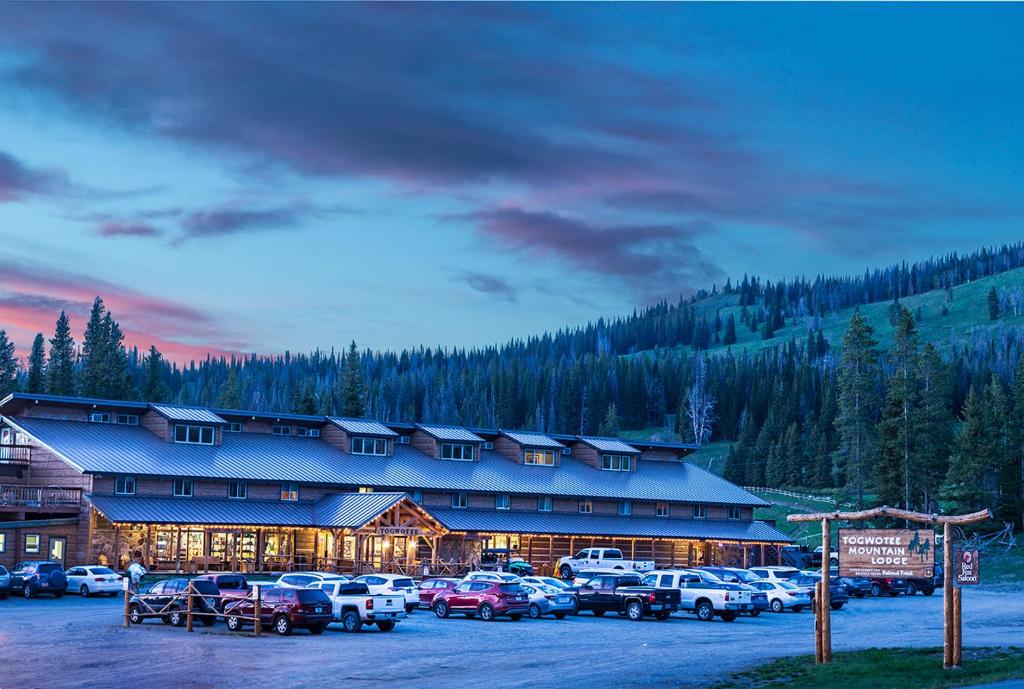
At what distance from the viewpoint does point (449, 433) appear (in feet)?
323

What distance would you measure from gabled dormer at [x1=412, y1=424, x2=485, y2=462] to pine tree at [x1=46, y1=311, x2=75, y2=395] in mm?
68960

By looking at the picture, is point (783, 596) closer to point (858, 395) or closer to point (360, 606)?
point (360, 606)

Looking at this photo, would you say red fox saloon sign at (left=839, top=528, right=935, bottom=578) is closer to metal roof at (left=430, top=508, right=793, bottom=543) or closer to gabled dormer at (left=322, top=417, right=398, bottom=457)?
metal roof at (left=430, top=508, right=793, bottom=543)

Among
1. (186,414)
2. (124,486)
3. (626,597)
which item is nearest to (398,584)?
(626,597)

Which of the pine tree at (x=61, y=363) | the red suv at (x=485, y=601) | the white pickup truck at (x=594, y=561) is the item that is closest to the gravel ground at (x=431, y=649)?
the red suv at (x=485, y=601)

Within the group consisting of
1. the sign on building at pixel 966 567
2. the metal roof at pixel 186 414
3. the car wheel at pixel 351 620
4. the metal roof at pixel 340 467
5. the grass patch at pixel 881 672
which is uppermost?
the metal roof at pixel 186 414

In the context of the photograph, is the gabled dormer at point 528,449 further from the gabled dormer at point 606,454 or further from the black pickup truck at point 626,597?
the black pickup truck at point 626,597

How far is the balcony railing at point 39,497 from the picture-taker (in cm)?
7138

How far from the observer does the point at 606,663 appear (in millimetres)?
35219

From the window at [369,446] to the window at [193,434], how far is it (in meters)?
11.1

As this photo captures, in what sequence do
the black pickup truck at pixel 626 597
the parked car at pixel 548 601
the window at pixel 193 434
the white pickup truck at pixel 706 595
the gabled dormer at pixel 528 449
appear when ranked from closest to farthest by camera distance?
the parked car at pixel 548 601, the black pickup truck at pixel 626 597, the white pickup truck at pixel 706 595, the window at pixel 193 434, the gabled dormer at pixel 528 449

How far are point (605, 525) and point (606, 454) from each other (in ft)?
34.5

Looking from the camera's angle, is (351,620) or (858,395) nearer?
(351,620)

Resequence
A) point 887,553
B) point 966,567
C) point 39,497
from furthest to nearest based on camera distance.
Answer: point 39,497
point 887,553
point 966,567
